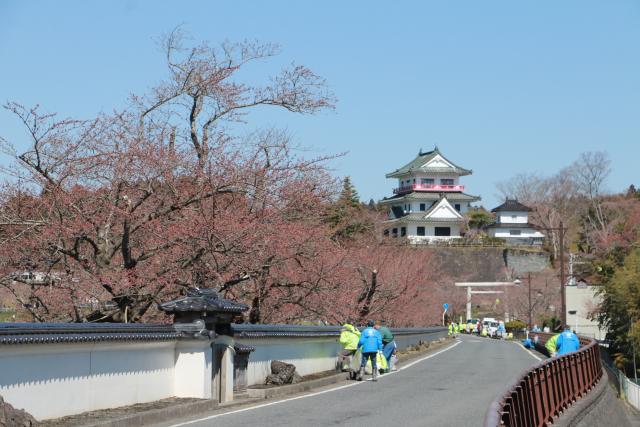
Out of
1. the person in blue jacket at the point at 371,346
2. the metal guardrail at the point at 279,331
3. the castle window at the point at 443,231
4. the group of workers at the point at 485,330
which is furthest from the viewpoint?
the castle window at the point at 443,231

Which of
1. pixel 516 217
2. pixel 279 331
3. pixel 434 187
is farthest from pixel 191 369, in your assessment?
pixel 516 217

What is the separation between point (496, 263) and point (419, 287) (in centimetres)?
6097

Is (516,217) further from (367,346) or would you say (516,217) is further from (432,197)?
(367,346)

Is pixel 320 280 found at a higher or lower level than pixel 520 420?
higher

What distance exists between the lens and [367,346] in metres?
21.9

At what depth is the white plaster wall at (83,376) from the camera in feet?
34.6

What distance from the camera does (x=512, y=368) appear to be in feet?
96.0

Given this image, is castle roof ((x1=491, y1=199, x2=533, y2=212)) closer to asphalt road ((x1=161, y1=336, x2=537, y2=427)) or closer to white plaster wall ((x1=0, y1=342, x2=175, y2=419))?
asphalt road ((x1=161, y1=336, x2=537, y2=427))

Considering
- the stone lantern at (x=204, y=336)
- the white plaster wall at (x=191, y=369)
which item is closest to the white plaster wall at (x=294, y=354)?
the stone lantern at (x=204, y=336)

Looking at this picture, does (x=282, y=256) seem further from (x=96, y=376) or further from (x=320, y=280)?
(x=96, y=376)

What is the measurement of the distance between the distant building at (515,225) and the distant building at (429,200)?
16.6 feet

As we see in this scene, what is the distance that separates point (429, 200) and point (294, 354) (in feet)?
340

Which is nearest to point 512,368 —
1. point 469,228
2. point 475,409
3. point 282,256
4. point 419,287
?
point 282,256

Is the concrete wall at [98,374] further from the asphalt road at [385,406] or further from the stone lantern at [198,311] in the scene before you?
the asphalt road at [385,406]
